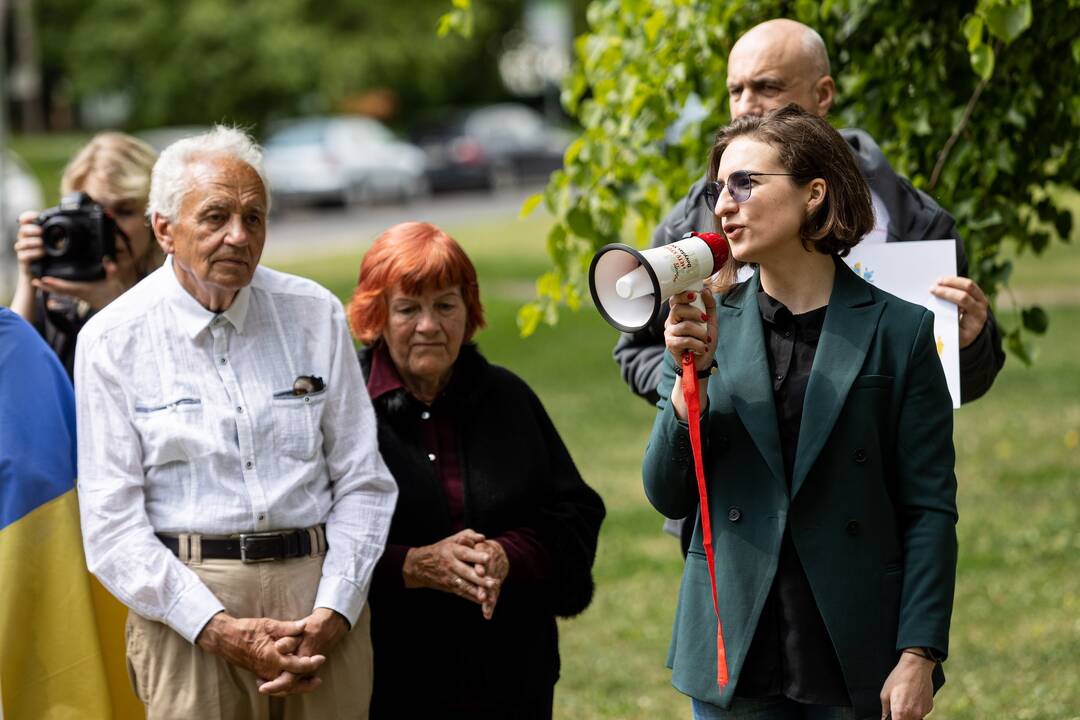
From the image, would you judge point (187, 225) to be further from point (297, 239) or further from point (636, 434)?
point (297, 239)

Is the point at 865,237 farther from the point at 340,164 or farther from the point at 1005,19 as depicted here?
the point at 340,164

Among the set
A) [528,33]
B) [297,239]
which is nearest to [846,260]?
[297,239]

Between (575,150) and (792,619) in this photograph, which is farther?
(575,150)

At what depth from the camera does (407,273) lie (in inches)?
151

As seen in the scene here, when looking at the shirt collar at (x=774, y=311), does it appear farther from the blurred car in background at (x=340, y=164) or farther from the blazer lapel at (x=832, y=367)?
the blurred car in background at (x=340, y=164)

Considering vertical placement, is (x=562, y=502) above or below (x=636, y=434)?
above

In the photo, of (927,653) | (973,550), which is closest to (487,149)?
(973,550)

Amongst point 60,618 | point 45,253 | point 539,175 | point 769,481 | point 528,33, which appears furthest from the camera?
point 528,33

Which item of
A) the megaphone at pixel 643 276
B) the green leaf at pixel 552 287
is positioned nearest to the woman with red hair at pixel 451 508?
the megaphone at pixel 643 276

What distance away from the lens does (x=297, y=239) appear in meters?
25.5

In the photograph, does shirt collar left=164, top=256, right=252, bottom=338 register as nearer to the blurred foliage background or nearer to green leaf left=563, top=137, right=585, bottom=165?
green leaf left=563, top=137, right=585, bottom=165

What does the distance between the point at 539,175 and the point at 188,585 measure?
3528 centimetres

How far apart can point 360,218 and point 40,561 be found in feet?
86.8

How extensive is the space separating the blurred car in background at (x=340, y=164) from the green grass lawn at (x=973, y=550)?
15511mm
